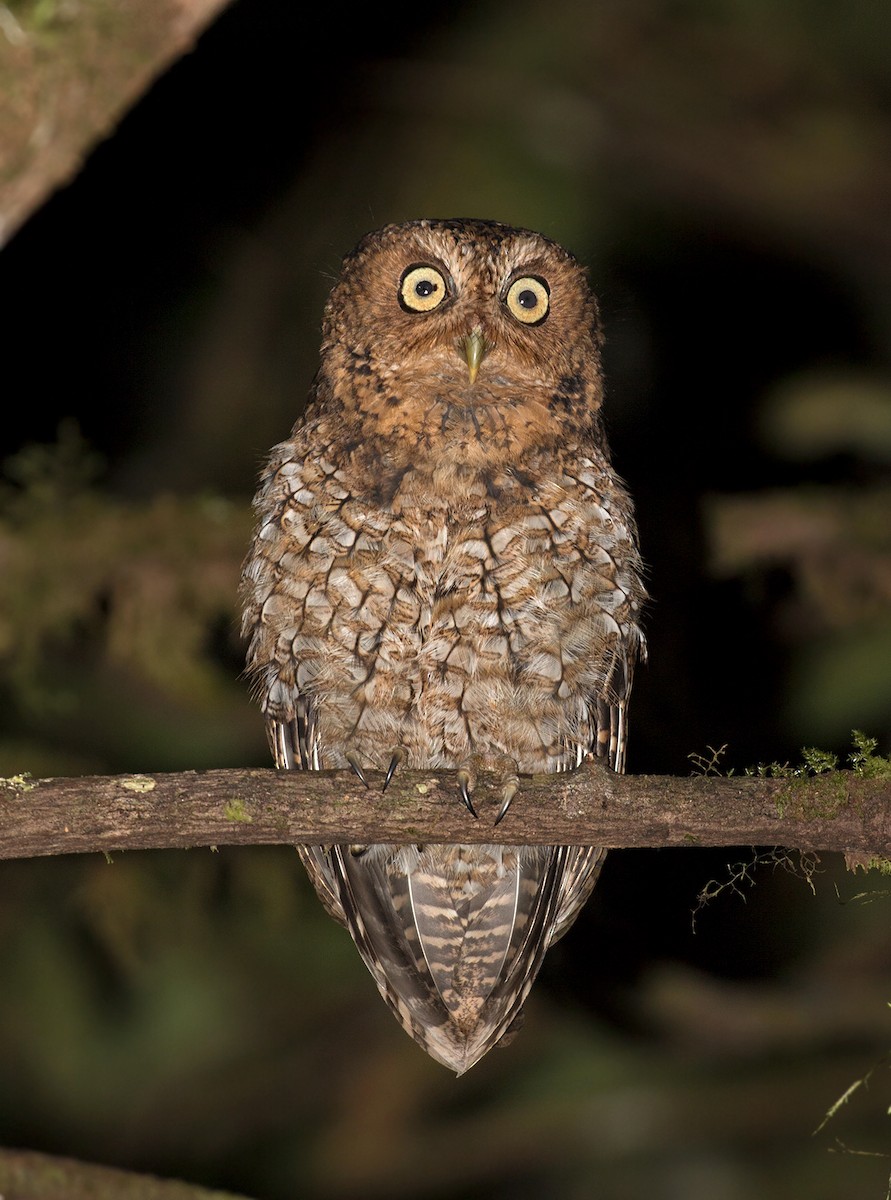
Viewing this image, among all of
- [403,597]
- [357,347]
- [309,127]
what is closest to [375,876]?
[403,597]

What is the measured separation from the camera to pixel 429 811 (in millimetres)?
2336

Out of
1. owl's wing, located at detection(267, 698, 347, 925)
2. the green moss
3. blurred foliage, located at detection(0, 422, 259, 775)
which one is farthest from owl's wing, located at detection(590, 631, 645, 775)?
blurred foliage, located at detection(0, 422, 259, 775)

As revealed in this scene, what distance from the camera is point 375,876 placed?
10.7ft

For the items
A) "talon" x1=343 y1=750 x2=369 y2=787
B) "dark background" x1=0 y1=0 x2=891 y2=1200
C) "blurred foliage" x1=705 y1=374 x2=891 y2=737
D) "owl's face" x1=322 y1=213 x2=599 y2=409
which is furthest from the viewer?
"dark background" x1=0 y1=0 x2=891 y2=1200

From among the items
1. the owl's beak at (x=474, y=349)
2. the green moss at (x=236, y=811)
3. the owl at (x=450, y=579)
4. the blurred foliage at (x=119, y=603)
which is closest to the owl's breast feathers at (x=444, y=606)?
the owl at (x=450, y=579)

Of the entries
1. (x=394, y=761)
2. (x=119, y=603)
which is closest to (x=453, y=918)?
(x=394, y=761)

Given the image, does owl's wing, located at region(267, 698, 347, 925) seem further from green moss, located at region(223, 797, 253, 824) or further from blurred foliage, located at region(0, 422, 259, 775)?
blurred foliage, located at region(0, 422, 259, 775)

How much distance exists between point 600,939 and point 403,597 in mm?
3370

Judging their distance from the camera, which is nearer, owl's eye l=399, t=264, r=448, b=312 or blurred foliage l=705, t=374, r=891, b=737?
owl's eye l=399, t=264, r=448, b=312

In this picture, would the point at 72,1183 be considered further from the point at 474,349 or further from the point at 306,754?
the point at 474,349

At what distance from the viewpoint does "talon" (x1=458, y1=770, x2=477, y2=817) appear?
2.33 metres

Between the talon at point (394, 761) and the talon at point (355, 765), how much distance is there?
40 millimetres

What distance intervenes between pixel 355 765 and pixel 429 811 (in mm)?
465

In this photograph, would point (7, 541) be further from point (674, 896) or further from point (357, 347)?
point (674, 896)
